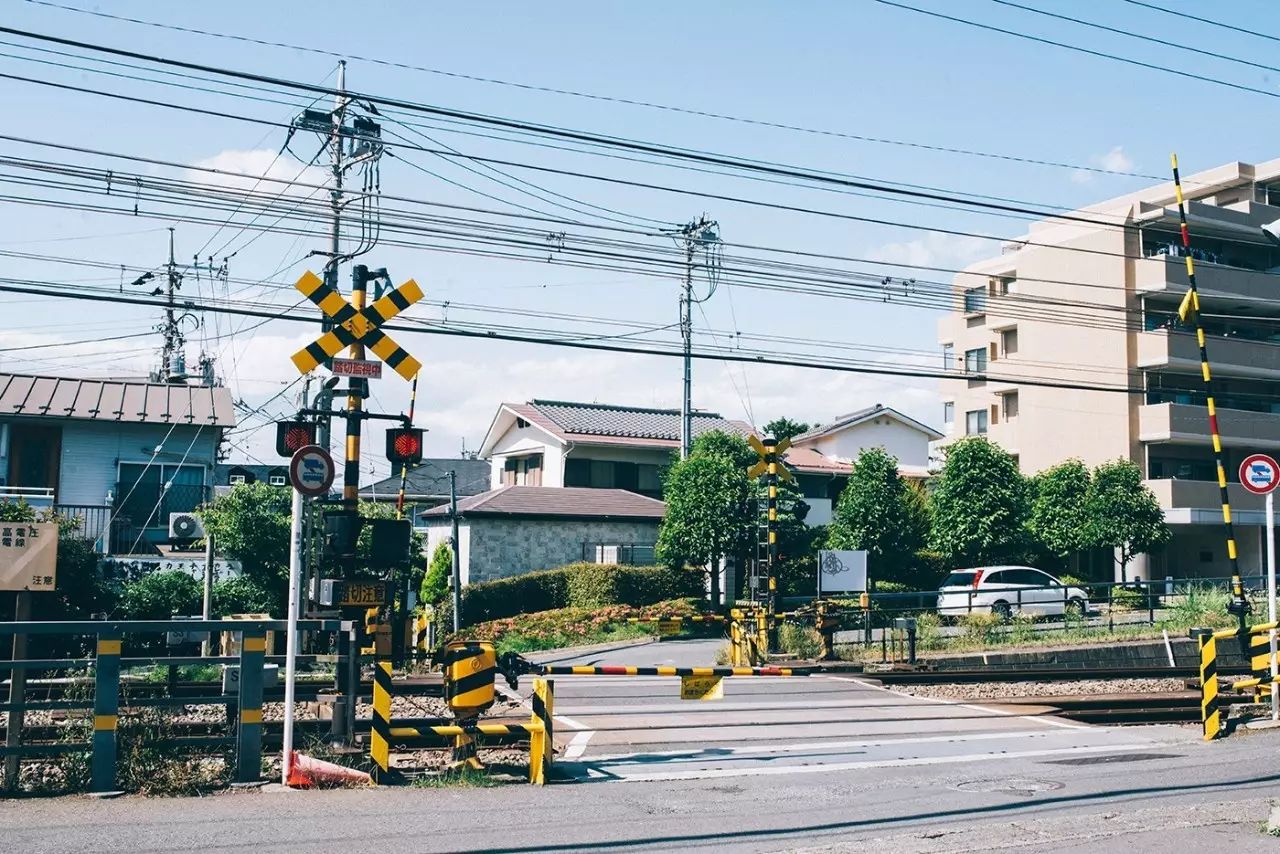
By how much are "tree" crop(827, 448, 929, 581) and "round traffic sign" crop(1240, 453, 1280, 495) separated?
21.5 m

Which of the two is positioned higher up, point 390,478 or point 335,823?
point 390,478

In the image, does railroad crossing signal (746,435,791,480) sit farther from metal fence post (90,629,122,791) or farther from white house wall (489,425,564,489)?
white house wall (489,425,564,489)

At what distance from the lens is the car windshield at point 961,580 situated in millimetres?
31766

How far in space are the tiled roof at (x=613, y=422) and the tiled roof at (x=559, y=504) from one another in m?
3.33

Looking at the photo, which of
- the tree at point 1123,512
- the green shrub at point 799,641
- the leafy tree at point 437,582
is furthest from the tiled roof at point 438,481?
the green shrub at point 799,641

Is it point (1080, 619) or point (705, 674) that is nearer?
point (705, 674)

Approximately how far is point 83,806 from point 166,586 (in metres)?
16.5

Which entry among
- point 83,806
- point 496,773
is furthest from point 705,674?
point 83,806

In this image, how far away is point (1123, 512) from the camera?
123ft

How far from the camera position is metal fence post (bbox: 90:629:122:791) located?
347 inches

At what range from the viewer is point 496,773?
10.2 metres

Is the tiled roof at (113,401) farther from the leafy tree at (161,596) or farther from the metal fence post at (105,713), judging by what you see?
the metal fence post at (105,713)

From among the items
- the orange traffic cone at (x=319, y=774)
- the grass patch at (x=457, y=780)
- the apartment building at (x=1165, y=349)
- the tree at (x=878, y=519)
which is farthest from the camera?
the apartment building at (x=1165, y=349)

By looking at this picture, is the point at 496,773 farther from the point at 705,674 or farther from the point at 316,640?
the point at 316,640
